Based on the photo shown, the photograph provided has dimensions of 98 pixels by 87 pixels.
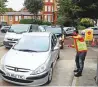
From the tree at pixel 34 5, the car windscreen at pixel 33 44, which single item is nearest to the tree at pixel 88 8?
the car windscreen at pixel 33 44

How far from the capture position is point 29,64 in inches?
337

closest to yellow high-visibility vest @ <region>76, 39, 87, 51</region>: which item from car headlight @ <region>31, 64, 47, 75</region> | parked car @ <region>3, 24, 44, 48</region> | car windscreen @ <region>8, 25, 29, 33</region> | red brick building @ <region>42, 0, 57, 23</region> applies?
car headlight @ <region>31, 64, 47, 75</region>

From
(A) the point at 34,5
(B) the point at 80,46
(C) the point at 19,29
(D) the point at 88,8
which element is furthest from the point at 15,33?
(A) the point at 34,5

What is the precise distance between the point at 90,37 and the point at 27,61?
14618 mm

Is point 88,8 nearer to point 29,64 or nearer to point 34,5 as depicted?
point 29,64

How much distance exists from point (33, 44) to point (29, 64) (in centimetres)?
179

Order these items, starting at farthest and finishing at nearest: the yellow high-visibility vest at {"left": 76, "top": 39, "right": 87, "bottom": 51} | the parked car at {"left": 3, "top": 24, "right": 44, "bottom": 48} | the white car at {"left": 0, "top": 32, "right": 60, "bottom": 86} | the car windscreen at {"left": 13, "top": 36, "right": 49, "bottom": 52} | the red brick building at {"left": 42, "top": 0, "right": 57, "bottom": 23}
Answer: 1. the red brick building at {"left": 42, "top": 0, "right": 57, "bottom": 23}
2. the parked car at {"left": 3, "top": 24, "right": 44, "bottom": 48}
3. the yellow high-visibility vest at {"left": 76, "top": 39, "right": 87, "bottom": 51}
4. the car windscreen at {"left": 13, "top": 36, "right": 49, "bottom": 52}
5. the white car at {"left": 0, "top": 32, "right": 60, "bottom": 86}

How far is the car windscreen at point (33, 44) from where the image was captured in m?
9.87

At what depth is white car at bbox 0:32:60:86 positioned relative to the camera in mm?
8258

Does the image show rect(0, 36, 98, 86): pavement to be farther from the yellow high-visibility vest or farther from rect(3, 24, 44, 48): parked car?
rect(3, 24, 44, 48): parked car

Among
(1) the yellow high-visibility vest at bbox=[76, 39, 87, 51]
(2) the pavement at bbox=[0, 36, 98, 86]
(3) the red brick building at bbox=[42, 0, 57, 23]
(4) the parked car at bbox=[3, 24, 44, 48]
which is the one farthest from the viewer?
(3) the red brick building at bbox=[42, 0, 57, 23]

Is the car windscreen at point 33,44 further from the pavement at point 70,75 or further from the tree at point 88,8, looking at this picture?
the tree at point 88,8

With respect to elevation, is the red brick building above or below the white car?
below

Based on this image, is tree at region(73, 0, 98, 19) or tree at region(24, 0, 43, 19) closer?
tree at region(73, 0, 98, 19)
